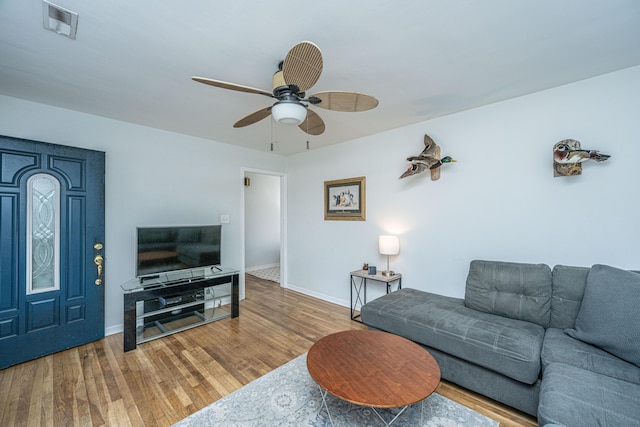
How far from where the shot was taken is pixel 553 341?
1848 millimetres

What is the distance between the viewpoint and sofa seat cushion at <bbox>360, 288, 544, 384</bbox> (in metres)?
1.75

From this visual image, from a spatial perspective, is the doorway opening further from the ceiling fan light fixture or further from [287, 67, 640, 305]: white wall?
the ceiling fan light fixture

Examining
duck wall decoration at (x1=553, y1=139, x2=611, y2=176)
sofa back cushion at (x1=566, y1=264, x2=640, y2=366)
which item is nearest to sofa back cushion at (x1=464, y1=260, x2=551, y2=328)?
sofa back cushion at (x1=566, y1=264, x2=640, y2=366)

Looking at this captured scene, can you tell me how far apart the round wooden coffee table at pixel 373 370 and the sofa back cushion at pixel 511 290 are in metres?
0.98

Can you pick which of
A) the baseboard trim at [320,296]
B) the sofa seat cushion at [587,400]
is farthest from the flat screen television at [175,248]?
the sofa seat cushion at [587,400]

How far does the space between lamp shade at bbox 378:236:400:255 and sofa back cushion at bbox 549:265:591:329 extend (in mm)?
1482

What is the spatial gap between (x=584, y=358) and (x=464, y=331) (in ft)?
2.18

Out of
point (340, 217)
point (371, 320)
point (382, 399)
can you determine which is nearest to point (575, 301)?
point (371, 320)

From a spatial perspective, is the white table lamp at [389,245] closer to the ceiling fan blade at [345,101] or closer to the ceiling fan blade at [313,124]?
the ceiling fan blade at [313,124]

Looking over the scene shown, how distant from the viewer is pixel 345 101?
179cm

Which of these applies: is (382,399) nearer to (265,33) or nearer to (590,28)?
(265,33)

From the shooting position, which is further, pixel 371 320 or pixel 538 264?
pixel 371 320

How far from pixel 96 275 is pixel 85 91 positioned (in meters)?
1.91

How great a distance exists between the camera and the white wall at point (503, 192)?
2.10 metres
